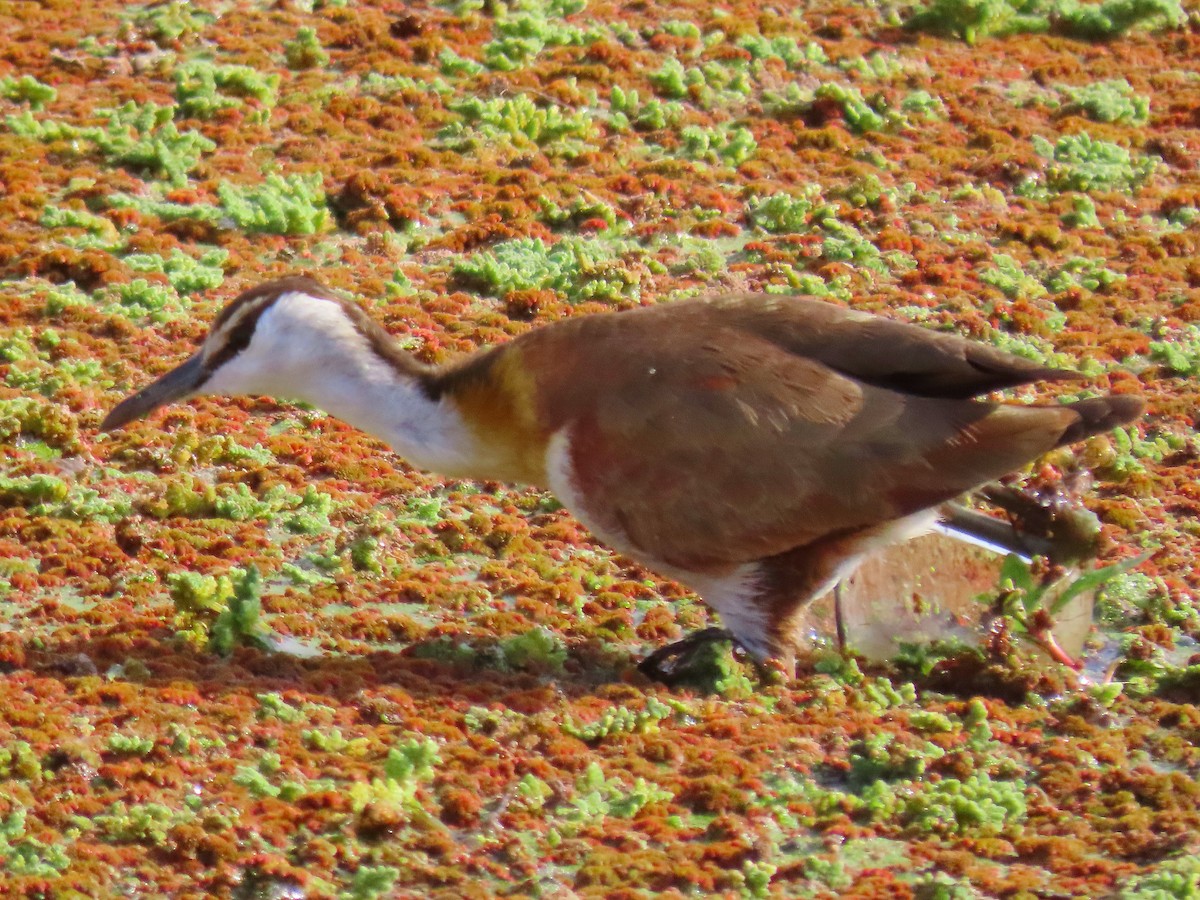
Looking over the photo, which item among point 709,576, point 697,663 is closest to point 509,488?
point 709,576

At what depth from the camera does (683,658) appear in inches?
258

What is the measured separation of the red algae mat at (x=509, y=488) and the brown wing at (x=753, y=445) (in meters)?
0.55

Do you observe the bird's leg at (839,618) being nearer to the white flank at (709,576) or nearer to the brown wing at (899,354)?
the white flank at (709,576)

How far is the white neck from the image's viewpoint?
6762mm

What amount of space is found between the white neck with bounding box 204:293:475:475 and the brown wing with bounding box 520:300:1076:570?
1.85 ft

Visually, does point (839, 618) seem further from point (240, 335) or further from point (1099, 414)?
point (240, 335)

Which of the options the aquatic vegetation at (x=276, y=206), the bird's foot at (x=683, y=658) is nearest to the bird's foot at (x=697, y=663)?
the bird's foot at (x=683, y=658)

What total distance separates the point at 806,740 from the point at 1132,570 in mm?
1935

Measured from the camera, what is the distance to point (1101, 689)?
20.4 feet

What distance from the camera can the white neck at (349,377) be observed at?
6.76 m

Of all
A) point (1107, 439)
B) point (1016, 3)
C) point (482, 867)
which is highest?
point (1016, 3)

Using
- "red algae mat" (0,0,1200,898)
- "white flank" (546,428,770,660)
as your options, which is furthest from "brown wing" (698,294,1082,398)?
"red algae mat" (0,0,1200,898)

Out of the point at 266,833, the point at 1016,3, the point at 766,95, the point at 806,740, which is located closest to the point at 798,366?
the point at 806,740

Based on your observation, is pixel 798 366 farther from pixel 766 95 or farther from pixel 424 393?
pixel 766 95
